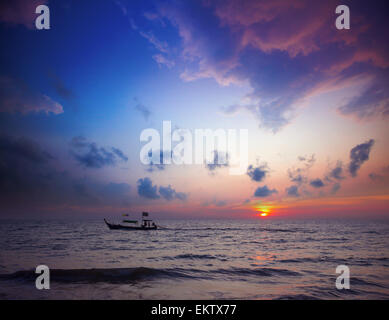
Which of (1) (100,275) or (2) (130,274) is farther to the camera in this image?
(2) (130,274)

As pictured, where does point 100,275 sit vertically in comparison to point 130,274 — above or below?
above

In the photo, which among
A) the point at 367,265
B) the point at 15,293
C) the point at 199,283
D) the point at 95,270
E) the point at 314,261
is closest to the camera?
the point at 15,293

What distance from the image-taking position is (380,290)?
1341 centimetres

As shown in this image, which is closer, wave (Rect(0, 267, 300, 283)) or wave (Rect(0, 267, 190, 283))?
wave (Rect(0, 267, 190, 283))

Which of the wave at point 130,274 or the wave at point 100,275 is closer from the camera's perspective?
the wave at point 100,275

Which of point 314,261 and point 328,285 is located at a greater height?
point 328,285

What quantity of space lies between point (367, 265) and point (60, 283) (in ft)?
79.6

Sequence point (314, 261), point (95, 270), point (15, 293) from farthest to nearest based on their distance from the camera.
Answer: point (314, 261), point (95, 270), point (15, 293)
